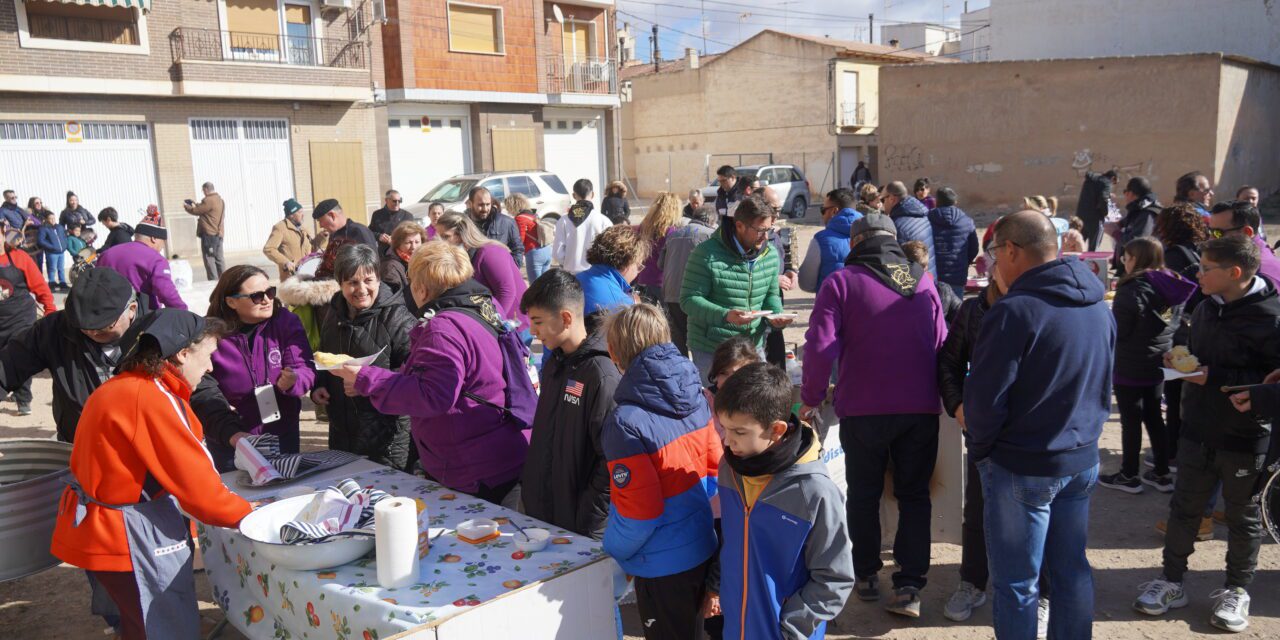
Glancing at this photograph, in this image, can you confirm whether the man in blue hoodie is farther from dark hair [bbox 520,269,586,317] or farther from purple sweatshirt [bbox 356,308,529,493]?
purple sweatshirt [bbox 356,308,529,493]

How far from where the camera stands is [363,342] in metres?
4.45

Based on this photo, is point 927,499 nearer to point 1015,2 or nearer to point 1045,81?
point 1045,81

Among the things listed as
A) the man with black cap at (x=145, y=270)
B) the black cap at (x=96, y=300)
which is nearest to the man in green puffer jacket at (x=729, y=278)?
the black cap at (x=96, y=300)

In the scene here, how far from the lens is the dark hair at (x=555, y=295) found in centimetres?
345

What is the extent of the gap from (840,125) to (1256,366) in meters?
33.4

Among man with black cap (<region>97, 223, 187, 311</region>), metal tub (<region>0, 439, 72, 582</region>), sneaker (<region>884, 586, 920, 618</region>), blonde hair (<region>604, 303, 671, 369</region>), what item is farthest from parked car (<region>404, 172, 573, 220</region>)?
blonde hair (<region>604, 303, 671, 369</region>)

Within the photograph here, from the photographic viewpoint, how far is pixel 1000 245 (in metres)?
3.41

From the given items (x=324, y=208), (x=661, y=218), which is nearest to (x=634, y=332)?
(x=661, y=218)

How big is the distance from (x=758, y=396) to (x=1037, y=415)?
119 cm

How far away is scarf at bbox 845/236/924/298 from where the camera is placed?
4.05 metres

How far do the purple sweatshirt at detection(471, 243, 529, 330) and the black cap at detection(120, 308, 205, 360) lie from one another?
3.06 m

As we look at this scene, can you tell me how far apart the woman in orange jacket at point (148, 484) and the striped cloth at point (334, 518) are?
0.26m

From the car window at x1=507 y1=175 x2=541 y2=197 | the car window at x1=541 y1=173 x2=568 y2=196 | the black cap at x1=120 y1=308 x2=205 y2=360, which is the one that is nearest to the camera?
the black cap at x1=120 y1=308 x2=205 y2=360

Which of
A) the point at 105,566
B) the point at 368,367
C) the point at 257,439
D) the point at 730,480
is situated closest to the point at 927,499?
the point at 730,480
